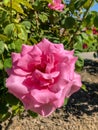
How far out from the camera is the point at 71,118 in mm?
4684

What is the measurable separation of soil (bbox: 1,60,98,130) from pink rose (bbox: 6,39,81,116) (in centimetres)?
248

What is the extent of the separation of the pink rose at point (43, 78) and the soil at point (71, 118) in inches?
97.7

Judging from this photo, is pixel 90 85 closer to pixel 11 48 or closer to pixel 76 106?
pixel 76 106

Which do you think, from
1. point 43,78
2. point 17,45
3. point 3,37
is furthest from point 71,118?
point 43,78

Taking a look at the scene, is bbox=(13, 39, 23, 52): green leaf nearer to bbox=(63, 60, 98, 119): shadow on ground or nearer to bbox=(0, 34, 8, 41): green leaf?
bbox=(0, 34, 8, 41): green leaf

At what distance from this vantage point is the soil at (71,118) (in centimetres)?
430

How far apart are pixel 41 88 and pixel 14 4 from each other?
59 cm

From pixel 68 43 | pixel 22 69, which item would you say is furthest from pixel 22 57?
pixel 68 43

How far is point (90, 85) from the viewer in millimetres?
6316

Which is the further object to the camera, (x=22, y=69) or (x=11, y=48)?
(x=11, y=48)

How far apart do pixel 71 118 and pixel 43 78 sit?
360 centimetres

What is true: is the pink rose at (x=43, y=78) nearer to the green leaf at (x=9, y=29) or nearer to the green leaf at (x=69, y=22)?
the green leaf at (x=9, y=29)

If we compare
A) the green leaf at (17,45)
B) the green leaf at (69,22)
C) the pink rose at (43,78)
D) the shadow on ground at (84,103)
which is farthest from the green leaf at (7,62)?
the shadow on ground at (84,103)

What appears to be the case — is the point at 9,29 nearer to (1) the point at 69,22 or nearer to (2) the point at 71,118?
(1) the point at 69,22
